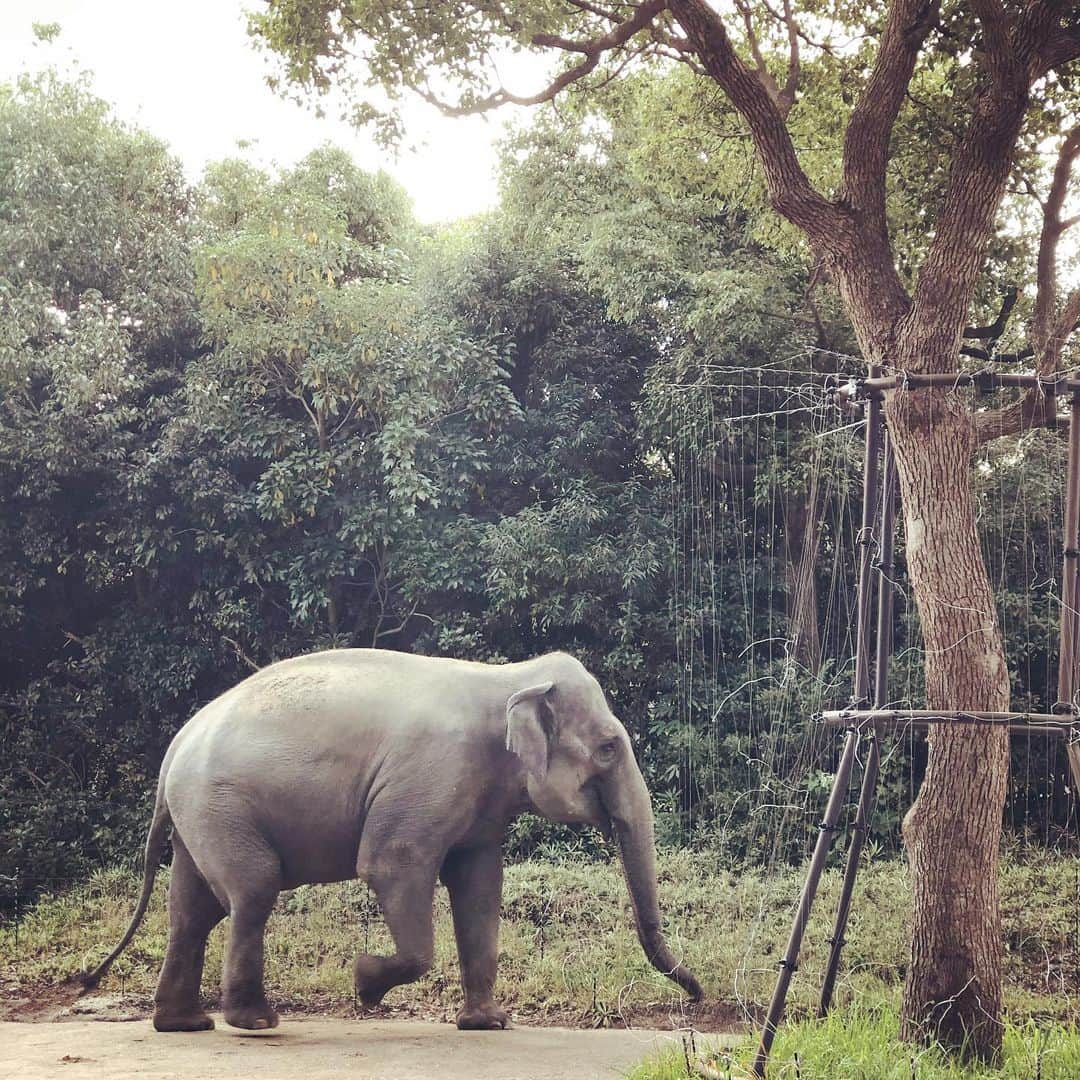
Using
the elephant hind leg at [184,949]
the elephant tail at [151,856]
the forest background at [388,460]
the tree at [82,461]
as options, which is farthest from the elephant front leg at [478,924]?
the tree at [82,461]

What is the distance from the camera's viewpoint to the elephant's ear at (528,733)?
698 cm

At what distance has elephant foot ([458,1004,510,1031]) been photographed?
7.34 meters

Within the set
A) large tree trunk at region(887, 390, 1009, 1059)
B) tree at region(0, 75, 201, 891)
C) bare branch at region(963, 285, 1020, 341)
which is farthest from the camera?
tree at region(0, 75, 201, 891)

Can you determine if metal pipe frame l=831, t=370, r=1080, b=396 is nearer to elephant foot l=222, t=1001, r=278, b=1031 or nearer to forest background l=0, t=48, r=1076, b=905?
elephant foot l=222, t=1001, r=278, b=1031

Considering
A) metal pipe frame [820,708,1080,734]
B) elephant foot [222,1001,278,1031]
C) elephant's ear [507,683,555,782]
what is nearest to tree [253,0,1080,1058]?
metal pipe frame [820,708,1080,734]

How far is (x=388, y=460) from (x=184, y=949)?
6.49 m

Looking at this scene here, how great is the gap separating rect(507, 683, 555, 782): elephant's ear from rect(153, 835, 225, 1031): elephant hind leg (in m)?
1.97

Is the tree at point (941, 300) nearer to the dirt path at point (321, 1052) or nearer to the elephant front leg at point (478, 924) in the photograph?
the dirt path at point (321, 1052)

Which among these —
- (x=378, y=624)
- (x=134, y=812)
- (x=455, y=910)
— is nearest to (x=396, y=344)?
(x=378, y=624)

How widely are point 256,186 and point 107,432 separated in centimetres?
349

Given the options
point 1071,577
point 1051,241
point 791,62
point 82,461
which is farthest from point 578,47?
point 82,461

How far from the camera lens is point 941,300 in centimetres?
679

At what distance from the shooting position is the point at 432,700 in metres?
7.25

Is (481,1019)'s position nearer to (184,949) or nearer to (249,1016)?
(249,1016)
